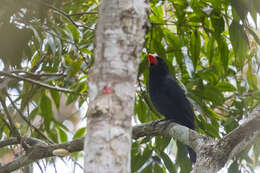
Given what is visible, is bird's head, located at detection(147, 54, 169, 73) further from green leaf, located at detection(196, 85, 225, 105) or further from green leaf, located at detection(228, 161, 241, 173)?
green leaf, located at detection(228, 161, 241, 173)

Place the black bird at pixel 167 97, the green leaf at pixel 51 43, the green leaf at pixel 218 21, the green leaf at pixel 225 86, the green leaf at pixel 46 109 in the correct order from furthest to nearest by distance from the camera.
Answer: the black bird at pixel 167 97 → the green leaf at pixel 225 86 → the green leaf at pixel 46 109 → the green leaf at pixel 218 21 → the green leaf at pixel 51 43

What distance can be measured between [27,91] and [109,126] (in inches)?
69.2

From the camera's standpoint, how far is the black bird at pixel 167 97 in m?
3.65

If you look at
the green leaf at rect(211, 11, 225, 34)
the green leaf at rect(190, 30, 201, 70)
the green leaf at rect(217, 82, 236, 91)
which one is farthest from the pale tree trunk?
the green leaf at rect(217, 82, 236, 91)

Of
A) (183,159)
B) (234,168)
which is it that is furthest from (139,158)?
(234,168)

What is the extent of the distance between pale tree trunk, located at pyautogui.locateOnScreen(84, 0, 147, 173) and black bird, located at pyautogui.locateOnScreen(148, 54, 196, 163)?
2099 mm

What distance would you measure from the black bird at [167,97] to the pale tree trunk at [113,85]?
2.10m

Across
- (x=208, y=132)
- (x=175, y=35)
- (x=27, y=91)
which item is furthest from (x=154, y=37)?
(x=27, y=91)

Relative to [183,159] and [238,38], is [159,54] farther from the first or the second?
[183,159]

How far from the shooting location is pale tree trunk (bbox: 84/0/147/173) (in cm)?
132

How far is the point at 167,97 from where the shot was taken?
368 cm

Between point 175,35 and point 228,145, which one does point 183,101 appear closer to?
point 175,35

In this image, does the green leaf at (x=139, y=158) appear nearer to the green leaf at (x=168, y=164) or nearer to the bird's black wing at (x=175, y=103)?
the green leaf at (x=168, y=164)

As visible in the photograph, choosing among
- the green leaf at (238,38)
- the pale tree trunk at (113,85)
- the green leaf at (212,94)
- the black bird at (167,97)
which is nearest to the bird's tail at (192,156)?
the black bird at (167,97)
